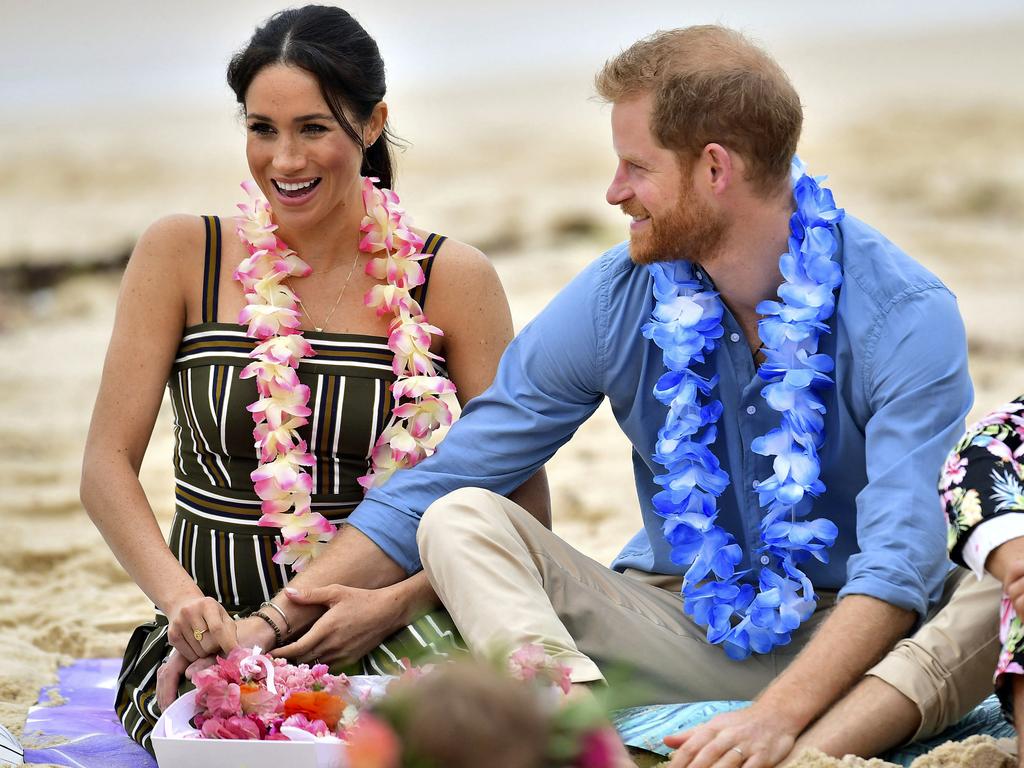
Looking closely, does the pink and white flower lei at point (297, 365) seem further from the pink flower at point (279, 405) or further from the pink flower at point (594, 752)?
the pink flower at point (594, 752)

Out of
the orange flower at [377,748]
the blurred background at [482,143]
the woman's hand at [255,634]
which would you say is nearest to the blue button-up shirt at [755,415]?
the woman's hand at [255,634]

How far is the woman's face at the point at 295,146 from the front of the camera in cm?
358

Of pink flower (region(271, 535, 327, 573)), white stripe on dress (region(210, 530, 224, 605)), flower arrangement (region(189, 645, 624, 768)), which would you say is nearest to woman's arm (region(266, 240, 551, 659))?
pink flower (region(271, 535, 327, 573))

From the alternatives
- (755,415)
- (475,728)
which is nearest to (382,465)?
(755,415)

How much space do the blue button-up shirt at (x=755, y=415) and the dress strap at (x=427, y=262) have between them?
285 mm

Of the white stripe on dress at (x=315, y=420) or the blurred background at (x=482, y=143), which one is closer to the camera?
the white stripe on dress at (x=315, y=420)

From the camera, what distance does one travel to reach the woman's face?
358cm

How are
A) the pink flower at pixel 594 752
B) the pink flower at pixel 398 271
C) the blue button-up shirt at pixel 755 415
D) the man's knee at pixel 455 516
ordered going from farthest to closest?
the pink flower at pixel 398 271 < the man's knee at pixel 455 516 < the blue button-up shirt at pixel 755 415 < the pink flower at pixel 594 752

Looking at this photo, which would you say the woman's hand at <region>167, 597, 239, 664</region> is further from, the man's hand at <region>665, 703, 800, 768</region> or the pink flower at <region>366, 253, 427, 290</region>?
the man's hand at <region>665, 703, 800, 768</region>

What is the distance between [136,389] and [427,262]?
80 centimetres

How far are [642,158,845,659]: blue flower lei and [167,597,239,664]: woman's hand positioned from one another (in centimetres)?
103

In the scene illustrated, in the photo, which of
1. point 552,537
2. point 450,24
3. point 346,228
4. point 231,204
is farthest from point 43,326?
point 552,537

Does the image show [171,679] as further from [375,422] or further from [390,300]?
[390,300]

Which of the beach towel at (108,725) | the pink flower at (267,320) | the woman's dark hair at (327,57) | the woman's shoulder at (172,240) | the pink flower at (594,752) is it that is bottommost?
the beach towel at (108,725)
